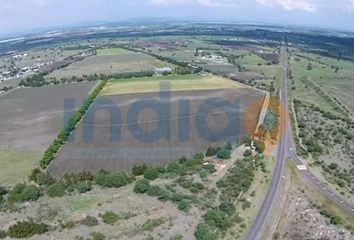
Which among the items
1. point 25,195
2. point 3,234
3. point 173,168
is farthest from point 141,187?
point 3,234

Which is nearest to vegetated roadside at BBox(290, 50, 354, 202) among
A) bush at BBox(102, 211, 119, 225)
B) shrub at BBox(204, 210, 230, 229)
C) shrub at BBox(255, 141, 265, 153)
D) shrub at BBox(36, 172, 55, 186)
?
shrub at BBox(255, 141, 265, 153)

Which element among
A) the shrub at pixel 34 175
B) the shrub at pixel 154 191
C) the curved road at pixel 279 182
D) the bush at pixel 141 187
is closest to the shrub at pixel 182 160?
the bush at pixel 141 187

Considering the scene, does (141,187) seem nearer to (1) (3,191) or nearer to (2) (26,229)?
(2) (26,229)

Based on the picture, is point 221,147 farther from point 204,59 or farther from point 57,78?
point 204,59

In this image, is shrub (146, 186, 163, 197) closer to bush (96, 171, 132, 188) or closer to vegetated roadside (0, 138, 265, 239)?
vegetated roadside (0, 138, 265, 239)

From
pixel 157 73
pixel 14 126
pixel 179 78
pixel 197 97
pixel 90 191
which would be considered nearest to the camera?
pixel 90 191

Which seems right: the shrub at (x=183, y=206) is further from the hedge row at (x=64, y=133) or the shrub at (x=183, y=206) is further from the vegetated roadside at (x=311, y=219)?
the hedge row at (x=64, y=133)

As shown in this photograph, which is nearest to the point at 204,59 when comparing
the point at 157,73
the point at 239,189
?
the point at 157,73
